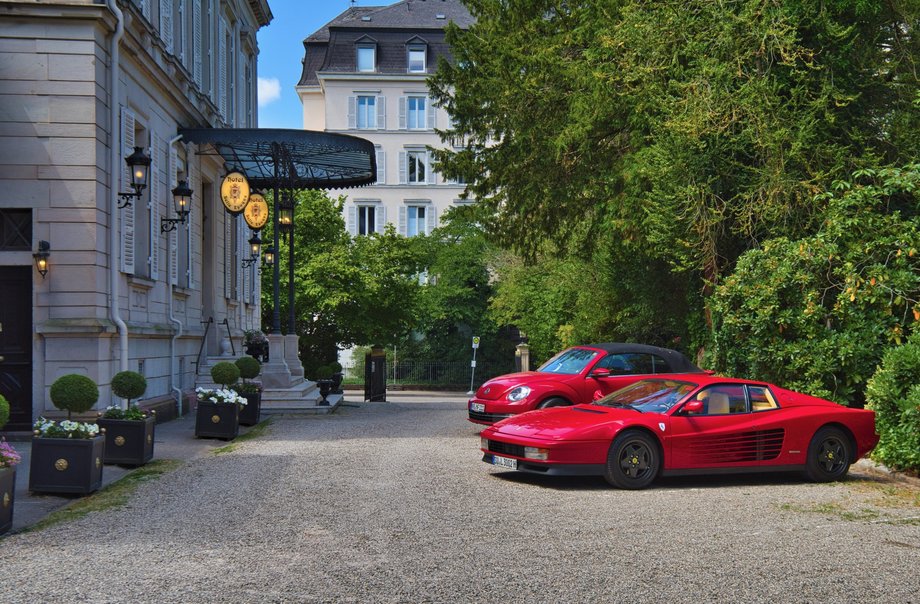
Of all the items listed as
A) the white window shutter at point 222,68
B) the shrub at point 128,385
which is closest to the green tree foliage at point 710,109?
the shrub at point 128,385

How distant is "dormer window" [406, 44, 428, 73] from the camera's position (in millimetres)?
63525

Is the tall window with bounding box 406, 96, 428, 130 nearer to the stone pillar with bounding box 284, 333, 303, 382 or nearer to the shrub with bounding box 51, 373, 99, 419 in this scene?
the stone pillar with bounding box 284, 333, 303, 382

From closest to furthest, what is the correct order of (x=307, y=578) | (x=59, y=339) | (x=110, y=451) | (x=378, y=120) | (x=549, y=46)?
1. (x=307, y=578)
2. (x=110, y=451)
3. (x=59, y=339)
4. (x=549, y=46)
5. (x=378, y=120)

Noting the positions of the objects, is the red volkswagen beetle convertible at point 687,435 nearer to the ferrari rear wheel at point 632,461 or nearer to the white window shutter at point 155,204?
the ferrari rear wheel at point 632,461

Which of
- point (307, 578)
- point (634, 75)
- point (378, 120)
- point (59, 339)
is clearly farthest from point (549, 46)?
point (378, 120)

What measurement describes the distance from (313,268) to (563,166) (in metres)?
28.8

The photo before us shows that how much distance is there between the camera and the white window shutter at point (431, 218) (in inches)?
2534

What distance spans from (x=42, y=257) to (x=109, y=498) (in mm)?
6517

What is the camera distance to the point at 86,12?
51.5 ft

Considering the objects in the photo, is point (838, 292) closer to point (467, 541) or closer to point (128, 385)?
point (467, 541)

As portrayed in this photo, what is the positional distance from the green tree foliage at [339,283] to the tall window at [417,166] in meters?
14.1

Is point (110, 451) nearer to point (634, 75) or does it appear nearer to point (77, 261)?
point (77, 261)

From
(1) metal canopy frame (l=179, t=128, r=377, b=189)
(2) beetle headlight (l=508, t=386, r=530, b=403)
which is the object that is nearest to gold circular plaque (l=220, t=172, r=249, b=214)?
(1) metal canopy frame (l=179, t=128, r=377, b=189)

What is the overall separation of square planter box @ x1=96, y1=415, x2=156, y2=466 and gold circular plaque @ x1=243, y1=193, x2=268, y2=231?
12.5 m
